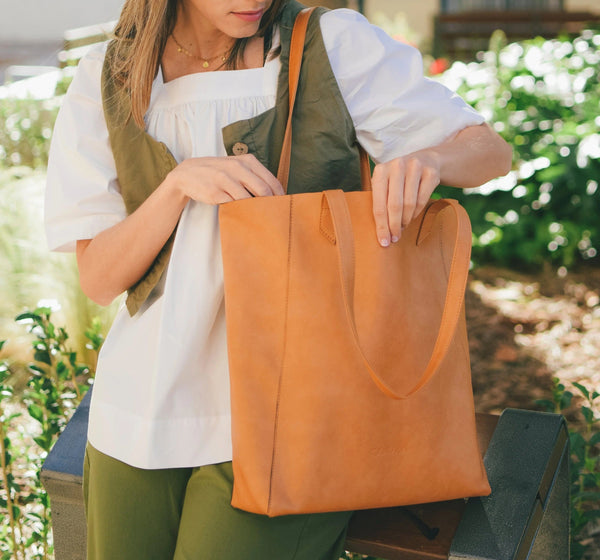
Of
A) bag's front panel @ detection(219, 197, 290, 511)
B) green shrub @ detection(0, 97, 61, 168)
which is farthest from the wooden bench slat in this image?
green shrub @ detection(0, 97, 61, 168)

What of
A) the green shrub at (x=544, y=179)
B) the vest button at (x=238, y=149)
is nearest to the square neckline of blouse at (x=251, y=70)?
the vest button at (x=238, y=149)

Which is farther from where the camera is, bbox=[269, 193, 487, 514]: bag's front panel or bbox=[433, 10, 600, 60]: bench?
bbox=[433, 10, 600, 60]: bench

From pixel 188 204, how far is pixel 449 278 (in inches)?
20.9

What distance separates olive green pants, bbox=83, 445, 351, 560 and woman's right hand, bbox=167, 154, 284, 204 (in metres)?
0.49

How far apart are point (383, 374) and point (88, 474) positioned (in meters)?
0.68

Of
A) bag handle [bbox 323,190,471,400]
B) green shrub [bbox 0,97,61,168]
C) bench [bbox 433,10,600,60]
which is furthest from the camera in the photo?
bench [bbox 433,10,600,60]

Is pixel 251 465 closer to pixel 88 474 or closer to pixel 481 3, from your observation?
pixel 88 474

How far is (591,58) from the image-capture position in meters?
5.31

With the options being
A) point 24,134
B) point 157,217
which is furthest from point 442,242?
point 24,134

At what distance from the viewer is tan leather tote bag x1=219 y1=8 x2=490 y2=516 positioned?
1.30 metres

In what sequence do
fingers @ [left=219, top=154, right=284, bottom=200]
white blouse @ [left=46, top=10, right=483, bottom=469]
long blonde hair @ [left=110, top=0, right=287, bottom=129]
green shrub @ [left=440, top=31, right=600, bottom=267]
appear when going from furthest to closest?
green shrub @ [left=440, top=31, right=600, bottom=267] → long blonde hair @ [left=110, top=0, right=287, bottom=129] → white blouse @ [left=46, top=10, right=483, bottom=469] → fingers @ [left=219, top=154, right=284, bottom=200]

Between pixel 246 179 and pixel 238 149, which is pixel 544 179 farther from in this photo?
pixel 246 179

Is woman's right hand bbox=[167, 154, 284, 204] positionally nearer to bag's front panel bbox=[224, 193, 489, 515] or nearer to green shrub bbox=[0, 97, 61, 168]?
bag's front panel bbox=[224, 193, 489, 515]

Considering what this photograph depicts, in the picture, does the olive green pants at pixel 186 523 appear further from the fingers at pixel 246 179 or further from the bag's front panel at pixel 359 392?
the fingers at pixel 246 179
